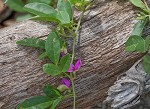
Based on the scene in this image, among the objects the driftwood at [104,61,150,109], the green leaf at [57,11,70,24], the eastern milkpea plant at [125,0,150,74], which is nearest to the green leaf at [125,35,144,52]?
the eastern milkpea plant at [125,0,150,74]

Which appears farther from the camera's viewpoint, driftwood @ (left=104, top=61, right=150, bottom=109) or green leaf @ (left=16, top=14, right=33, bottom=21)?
green leaf @ (left=16, top=14, right=33, bottom=21)

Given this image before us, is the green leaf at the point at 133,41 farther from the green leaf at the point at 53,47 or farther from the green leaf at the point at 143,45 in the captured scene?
the green leaf at the point at 53,47

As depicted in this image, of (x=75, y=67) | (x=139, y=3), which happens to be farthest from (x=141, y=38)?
(x=75, y=67)

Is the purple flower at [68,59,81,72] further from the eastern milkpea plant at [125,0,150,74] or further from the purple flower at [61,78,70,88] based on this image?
the eastern milkpea plant at [125,0,150,74]

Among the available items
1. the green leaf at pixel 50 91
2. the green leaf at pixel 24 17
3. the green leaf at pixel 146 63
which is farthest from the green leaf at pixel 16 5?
the green leaf at pixel 146 63

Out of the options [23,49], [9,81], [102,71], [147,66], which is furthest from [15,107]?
[147,66]

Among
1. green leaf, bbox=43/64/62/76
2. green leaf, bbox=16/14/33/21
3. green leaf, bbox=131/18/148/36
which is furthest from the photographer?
green leaf, bbox=16/14/33/21

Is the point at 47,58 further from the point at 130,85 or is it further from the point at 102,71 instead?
the point at 130,85
